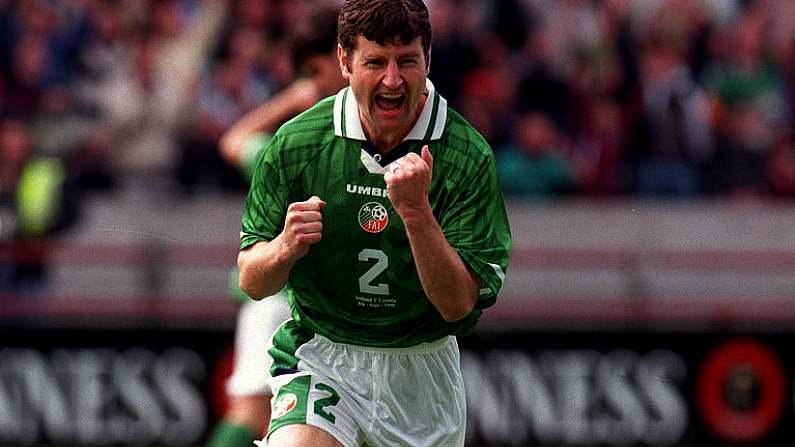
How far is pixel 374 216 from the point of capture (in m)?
5.20

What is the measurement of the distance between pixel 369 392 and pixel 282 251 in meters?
0.70

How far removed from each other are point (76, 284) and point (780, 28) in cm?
575

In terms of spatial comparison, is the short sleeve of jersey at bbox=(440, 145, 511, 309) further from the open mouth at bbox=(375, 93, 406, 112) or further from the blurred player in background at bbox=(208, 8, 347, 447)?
the blurred player in background at bbox=(208, 8, 347, 447)

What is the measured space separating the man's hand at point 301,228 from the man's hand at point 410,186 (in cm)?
24

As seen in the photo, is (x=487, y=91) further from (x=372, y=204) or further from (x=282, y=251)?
(x=282, y=251)

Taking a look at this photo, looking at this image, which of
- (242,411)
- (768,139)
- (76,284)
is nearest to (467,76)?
(768,139)

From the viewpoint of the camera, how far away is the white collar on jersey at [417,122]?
17.2ft

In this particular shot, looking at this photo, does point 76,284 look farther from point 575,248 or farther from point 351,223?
point 351,223

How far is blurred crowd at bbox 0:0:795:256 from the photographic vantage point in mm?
11891

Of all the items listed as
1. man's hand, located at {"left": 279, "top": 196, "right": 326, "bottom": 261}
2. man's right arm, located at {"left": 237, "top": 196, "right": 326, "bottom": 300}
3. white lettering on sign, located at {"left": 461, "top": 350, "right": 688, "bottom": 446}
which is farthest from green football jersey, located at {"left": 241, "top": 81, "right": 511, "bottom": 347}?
white lettering on sign, located at {"left": 461, "top": 350, "right": 688, "bottom": 446}

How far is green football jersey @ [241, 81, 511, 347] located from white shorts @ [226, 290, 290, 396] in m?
2.19

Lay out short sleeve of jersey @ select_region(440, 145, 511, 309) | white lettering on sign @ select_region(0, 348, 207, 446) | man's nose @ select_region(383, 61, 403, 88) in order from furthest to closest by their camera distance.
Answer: white lettering on sign @ select_region(0, 348, 207, 446) < short sleeve of jersey @ select_region(440, 145, 511, 309) < man's nose @ select_region(383, 61, 403, 88)

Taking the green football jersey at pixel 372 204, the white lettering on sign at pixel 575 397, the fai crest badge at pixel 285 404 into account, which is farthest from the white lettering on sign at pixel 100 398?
the green football jersey at pixel 372 204

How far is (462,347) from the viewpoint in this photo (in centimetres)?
1159
